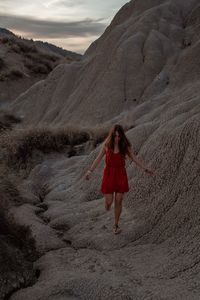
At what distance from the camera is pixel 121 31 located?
24.2m

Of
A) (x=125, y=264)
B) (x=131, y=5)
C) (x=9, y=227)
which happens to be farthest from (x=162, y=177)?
(x=131, y=5)

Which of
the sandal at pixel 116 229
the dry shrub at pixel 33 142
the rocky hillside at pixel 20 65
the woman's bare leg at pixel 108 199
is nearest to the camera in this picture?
the sandal at pixel 116 229

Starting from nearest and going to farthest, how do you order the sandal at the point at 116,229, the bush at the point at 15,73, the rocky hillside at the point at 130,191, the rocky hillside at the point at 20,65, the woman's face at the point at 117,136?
1. the rocky hillside at the point at 130,191
2. the woman's face at the point at 117,136
3. the sandal at the point at 116,229
4. the rocky hillside at the point at 20,65
5. the bush at the point at 15,73

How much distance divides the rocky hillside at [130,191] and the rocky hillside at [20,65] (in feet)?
52.3

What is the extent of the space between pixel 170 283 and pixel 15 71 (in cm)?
3555

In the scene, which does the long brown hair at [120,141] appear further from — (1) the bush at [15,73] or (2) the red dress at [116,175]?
(1) the bush at [15,73]

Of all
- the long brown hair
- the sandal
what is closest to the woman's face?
the long brown hair

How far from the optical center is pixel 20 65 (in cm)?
4272

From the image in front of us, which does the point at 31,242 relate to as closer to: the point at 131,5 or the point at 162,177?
the point at 162,177

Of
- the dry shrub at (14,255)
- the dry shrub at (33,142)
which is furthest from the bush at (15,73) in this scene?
the dry shrub at (14,255)

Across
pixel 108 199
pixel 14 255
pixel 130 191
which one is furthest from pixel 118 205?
pixel 14 255

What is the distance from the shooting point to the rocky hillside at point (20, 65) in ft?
126

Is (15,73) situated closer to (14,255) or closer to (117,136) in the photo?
(117,136)

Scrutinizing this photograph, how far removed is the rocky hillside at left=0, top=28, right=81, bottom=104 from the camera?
126ft
